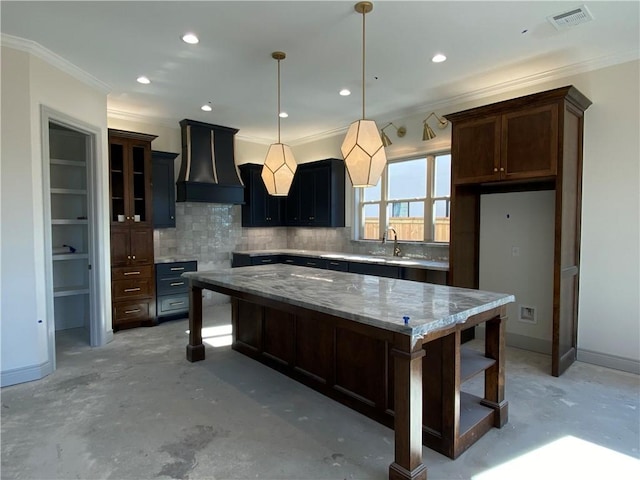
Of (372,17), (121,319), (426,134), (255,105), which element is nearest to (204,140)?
(255,105)

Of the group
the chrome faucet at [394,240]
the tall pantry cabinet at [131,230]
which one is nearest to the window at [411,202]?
the chrome faucet at [394,240]

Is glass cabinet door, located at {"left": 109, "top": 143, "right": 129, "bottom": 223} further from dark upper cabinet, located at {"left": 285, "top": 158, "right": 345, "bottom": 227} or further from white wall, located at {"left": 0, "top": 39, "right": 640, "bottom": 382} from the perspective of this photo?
dark upper cabinet, located at {"left": 285, "top": 158, "right": 345, "bottom": 227}

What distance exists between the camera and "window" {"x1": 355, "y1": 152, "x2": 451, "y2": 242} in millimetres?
4922

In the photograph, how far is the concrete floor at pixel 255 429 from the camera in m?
2.11

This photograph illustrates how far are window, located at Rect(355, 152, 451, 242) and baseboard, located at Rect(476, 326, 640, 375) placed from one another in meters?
1.45

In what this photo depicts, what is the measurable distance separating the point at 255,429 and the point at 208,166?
4.20 meters

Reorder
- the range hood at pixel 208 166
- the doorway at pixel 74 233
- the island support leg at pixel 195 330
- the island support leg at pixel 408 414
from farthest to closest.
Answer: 1. the range hood at pixel 208 166
2. the doorway at pixel 74 233
3. the island support leg at pixel 195 330
4. the island support leg at pixel 408 414

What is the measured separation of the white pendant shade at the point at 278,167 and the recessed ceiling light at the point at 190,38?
1.06 m

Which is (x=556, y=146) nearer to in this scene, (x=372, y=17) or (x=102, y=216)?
(x=372, y=17)

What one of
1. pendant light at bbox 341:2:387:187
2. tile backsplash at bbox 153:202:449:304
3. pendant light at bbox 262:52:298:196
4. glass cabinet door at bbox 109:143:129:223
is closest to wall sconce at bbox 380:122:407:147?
tile backsplash at bbox 153:202:449:304

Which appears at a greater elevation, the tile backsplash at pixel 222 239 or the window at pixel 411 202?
the window at pixel 411 202

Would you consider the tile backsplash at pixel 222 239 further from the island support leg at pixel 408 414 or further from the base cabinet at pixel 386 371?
the island support leg at pixel 408 414

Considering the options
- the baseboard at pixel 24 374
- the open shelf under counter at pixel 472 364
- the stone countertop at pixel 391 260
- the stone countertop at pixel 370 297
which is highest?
the stone countertop at pixel 391 260

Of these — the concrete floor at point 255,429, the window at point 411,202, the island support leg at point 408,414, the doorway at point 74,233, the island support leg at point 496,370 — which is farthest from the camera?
the window at point 411,202
